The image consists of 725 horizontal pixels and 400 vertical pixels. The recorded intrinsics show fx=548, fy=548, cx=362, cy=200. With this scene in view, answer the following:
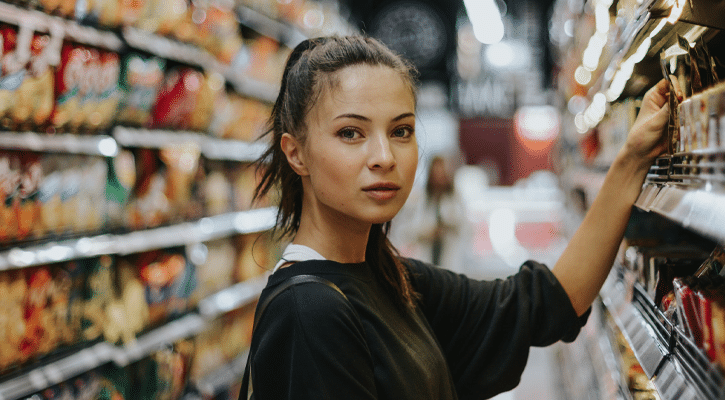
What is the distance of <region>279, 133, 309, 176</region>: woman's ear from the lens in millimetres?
1113

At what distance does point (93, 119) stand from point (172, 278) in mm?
864

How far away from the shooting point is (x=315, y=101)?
1.07m

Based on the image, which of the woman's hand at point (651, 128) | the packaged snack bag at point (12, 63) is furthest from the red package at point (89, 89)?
the woman's hand at point (651, 128)

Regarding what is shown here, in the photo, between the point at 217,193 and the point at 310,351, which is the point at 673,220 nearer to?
the point at 310,351

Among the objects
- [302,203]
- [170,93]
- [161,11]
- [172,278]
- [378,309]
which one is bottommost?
[172,278]

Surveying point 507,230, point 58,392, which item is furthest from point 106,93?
point 507,230

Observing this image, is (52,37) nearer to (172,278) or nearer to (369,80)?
(172,278)

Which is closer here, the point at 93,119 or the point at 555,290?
the point at 555,290

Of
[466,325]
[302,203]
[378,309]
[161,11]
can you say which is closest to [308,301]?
[378,309]

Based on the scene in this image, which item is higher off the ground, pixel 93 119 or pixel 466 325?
pixel 93 119

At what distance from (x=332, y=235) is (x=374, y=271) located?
0.18 metres

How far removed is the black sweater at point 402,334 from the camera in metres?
0.89

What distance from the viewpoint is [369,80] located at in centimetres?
104

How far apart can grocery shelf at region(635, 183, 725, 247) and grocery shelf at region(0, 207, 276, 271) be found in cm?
182
